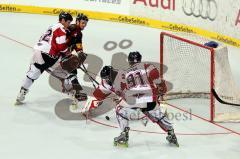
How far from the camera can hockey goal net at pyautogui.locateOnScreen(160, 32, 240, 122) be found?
25.5 feet

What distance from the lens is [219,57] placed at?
7.77m

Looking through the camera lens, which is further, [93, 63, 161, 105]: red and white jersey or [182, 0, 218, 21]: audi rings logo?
[182, 0, 218, 21]: audi rings logo

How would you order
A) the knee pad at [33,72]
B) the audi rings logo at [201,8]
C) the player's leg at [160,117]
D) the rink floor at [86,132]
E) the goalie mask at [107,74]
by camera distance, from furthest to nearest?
the audi rings logo at [201,8]
the knee pad at [33,72]
the goalie mask at [107,74]
the rink floor at [86,132]
the player's leg at [160,117]

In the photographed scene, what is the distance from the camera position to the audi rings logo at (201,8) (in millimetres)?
10586

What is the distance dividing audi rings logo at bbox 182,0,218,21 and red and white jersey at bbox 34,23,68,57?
3697 millimetres

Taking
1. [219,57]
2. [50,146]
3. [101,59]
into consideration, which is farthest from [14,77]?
[219,57]

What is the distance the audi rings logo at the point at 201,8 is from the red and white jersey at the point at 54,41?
3.70 meters

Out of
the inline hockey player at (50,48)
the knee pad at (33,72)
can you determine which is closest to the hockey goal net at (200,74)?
the inline hockey player at (50,48)

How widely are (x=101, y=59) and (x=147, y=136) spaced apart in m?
3.08

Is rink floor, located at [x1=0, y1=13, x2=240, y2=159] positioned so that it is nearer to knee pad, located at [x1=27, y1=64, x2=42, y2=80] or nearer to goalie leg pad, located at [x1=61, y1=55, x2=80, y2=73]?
knee pad, located at [x1=27, y1=64, x2=42, y2=80]

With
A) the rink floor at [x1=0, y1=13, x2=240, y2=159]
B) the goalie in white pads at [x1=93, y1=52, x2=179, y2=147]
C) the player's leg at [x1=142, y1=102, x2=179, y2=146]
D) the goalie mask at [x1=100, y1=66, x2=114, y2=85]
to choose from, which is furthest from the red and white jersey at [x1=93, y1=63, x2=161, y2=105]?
the rink floor at [x1=0, y1=13, x2=240, y2=159]

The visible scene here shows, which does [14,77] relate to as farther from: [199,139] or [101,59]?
[199,139]

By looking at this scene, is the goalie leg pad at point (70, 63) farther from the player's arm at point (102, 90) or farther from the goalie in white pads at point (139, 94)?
the goalie in white pads at point (139, 94)

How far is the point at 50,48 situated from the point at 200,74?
7.18 ft
